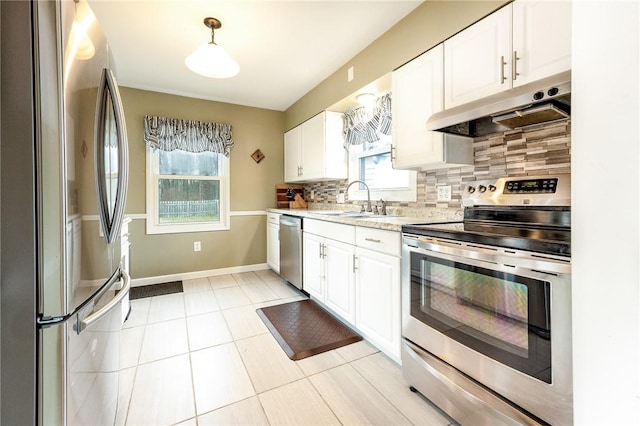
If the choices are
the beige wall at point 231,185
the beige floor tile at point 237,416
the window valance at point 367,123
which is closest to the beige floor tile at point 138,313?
the beige wall at point 231,185

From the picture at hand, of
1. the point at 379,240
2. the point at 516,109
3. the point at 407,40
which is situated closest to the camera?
the point at 516,109

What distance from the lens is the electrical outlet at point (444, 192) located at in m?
2.04

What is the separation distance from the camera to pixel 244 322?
2404 millimetres

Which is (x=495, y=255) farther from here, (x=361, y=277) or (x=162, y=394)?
(x=162, y=394)

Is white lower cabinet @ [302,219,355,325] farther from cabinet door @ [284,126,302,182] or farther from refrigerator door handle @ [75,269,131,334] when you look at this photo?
refrigerator door handle @ [75,269,131,334]

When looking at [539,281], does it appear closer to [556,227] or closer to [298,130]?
[556,227]

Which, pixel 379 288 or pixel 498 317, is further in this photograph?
pixel 379 288

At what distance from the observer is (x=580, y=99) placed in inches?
28.8

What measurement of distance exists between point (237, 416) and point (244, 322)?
105cm

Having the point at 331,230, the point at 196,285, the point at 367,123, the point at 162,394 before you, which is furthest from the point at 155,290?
the point at 367,123

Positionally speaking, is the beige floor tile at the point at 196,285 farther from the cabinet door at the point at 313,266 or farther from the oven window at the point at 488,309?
the oven window at the point at 488,309

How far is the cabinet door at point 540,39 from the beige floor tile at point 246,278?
316cm

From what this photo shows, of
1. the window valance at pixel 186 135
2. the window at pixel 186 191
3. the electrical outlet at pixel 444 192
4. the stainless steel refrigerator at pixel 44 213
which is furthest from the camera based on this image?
the window at pixel 186 191

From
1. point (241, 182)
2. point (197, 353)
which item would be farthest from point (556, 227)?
point (241, 182)
